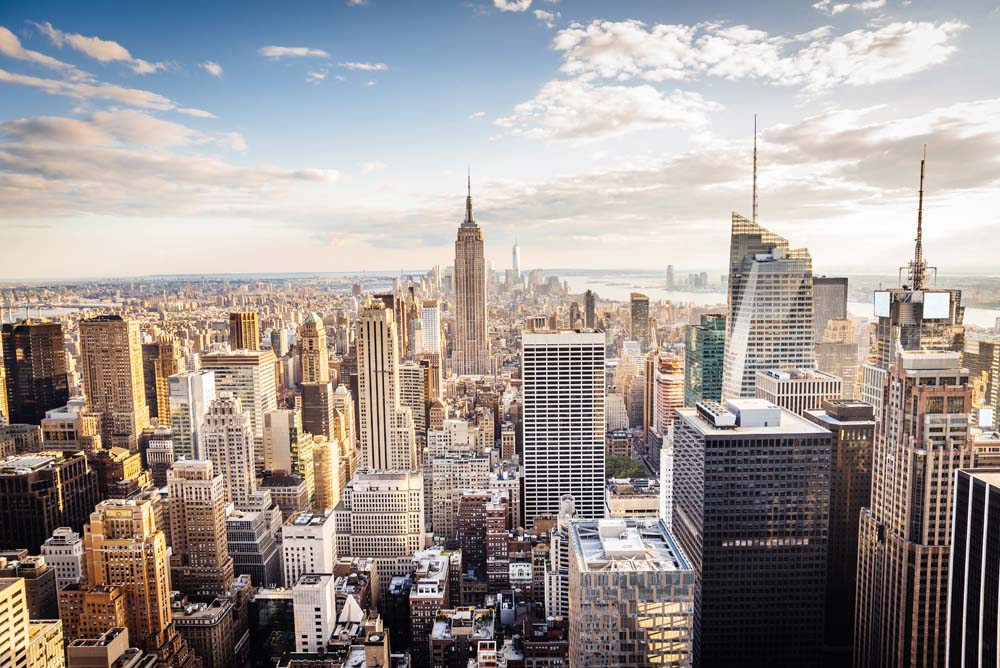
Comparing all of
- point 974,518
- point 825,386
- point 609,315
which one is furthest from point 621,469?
point 974,518

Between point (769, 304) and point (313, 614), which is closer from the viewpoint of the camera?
point (313, 614)

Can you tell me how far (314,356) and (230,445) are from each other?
7.68 metres

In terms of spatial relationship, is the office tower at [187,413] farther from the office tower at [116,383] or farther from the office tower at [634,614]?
the office tower at [634,614]

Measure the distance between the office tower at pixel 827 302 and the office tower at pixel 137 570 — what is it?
19.1 meters

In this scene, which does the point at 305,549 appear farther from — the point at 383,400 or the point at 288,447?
the point at 383,400

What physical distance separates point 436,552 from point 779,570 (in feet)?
30.7

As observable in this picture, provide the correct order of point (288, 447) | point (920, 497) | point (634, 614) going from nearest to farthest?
point (634, 614) → point (920, 497) → point (288, 447)

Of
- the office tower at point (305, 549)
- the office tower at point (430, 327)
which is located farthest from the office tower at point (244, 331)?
the office tower at point (430, 327)

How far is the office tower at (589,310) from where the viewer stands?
25.1 m

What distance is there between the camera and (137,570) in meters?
13.2

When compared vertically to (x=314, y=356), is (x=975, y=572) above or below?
below

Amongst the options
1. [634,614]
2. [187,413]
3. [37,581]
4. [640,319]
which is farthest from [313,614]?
[640,319]

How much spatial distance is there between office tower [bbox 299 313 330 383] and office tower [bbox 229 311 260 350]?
2.79 meters

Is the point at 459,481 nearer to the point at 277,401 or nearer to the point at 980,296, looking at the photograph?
the point at 277,401
